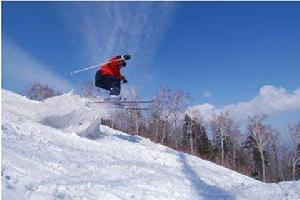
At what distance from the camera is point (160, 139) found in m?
65.7

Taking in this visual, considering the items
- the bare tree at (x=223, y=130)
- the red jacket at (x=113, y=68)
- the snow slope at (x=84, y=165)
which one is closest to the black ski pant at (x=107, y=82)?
the red jacket at (x=113, y=68)

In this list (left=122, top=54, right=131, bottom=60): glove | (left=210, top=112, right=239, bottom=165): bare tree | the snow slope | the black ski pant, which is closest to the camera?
the snow slope

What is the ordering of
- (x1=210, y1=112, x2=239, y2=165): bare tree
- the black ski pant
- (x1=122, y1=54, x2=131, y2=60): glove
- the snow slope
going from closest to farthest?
the snow slope, (x1=122, y1=54, x2=131, y2=60): glove, the black ski pant, (x1=210, y1=112, x2=239, y2=165): bare tree

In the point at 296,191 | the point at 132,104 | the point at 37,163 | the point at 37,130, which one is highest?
the point at 132,104

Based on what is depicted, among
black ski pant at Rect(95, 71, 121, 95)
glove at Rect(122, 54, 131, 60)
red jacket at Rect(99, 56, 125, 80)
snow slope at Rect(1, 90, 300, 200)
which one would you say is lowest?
snow slope at Rect(1, 90, 300, 200)

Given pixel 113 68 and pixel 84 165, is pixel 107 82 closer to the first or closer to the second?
pixel 113 68

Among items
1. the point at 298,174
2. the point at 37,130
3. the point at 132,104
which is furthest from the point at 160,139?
the point at 37,130

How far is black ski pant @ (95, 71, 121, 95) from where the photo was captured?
60.3 ft

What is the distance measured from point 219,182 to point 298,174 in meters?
61.2

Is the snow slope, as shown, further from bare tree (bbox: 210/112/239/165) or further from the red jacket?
bare tree (bbox: 210/112/239/165)

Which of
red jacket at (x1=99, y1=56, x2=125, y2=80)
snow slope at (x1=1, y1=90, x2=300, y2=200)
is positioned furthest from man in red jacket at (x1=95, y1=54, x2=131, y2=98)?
snow slope at (x1=1, y1=90, x2=300, y2=200)

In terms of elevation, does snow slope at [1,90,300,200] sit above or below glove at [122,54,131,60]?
below

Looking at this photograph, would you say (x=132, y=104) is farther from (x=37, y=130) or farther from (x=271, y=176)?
(x=271, y=176)

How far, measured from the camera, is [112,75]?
725 inches
